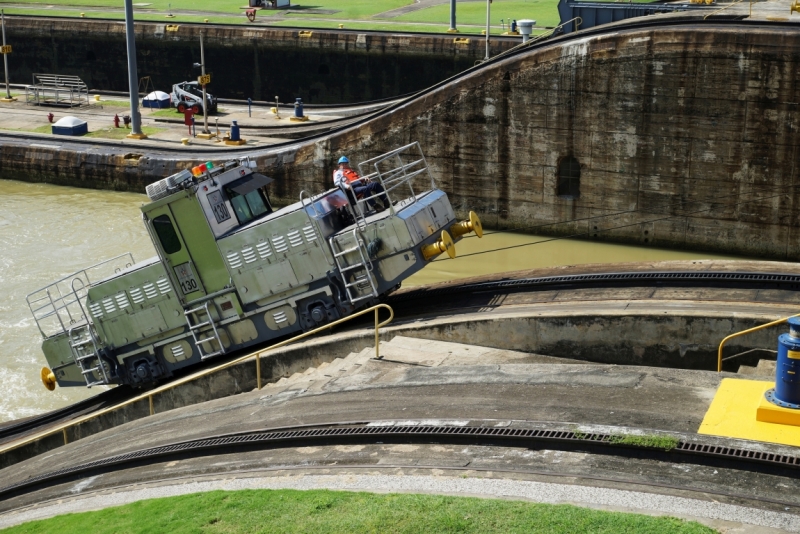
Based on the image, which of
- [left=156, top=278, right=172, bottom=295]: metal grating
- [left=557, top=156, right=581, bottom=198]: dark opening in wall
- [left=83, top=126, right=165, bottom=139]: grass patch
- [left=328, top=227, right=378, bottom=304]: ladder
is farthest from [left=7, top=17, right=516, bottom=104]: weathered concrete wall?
[left=156, top=278, right=172, bottom=295]: metal grating

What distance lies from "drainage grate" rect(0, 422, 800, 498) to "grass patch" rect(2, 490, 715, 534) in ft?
4.44

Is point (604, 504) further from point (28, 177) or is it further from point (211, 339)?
point (28, 177)

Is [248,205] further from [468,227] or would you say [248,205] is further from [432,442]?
[432,442]

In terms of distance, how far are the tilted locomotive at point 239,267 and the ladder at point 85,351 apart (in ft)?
0.09

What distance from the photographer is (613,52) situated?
26359 mm

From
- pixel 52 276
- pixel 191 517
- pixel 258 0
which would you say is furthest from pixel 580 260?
pixel 258 0

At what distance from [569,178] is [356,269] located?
1167 cm

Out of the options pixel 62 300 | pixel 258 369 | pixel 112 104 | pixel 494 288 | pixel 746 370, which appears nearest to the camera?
pixel 746 370

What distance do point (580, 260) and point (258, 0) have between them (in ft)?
119

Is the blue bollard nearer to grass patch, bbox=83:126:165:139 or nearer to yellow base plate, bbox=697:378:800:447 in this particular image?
yellow base plate, bbox=697:378:800:447

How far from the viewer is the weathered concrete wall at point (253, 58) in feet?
145

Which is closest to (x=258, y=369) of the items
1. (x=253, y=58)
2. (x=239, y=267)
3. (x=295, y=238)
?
(x=239, y=267)

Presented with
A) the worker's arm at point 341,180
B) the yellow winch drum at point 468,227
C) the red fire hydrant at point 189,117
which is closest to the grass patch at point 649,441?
the yellow winch drum at point 468,227

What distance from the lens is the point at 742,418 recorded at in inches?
453
